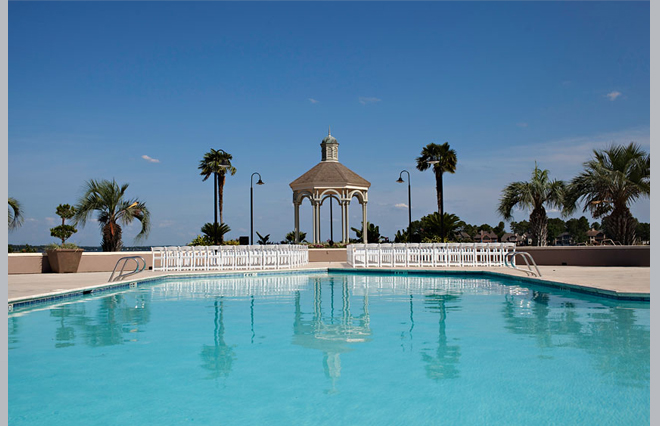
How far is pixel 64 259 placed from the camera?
18.1m

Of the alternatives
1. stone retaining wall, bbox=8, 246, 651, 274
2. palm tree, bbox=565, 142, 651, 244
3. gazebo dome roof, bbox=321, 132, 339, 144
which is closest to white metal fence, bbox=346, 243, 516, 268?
stone retaining wall, bbox=8, 246, 651, 274

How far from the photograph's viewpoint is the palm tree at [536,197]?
26844 mm

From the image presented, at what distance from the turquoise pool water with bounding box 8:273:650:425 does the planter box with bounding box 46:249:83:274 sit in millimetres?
8039

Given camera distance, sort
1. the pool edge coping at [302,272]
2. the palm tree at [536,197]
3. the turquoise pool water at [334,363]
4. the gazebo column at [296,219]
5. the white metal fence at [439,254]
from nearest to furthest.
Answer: the turquoise pool water at [334,363] < the pool edge coping at [302,272] < the white metal fence at [439,254] < the palm tree at [536,197] < the gazebo column at [296,219]

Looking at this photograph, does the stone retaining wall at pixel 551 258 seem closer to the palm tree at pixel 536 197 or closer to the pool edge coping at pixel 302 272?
the pool edge coping at pixel 302 272

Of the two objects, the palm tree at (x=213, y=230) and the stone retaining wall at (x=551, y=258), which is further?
the palm tree at (x=213, y=230)

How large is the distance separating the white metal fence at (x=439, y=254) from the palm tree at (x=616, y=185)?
5948mm

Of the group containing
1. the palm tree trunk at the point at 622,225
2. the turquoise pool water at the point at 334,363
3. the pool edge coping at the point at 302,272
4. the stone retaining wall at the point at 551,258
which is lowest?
the turquoise pool water at the point at 334,363

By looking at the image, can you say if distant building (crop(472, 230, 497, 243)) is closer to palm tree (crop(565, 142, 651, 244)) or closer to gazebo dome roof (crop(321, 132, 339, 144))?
gazebo dome roof (crop(321, 132, 339, 144))

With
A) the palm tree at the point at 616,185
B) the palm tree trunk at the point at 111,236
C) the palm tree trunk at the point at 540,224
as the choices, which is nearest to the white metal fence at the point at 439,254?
the palm tree at the point at 616,185

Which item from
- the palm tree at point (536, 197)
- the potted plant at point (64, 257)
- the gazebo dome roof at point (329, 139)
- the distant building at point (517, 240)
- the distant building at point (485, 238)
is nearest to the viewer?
the potted plant at point (64, 257)

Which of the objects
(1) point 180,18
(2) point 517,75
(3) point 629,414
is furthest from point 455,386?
(2) point 517,75

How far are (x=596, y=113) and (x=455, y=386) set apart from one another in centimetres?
2744

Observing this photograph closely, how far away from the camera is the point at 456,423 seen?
4113 mm
